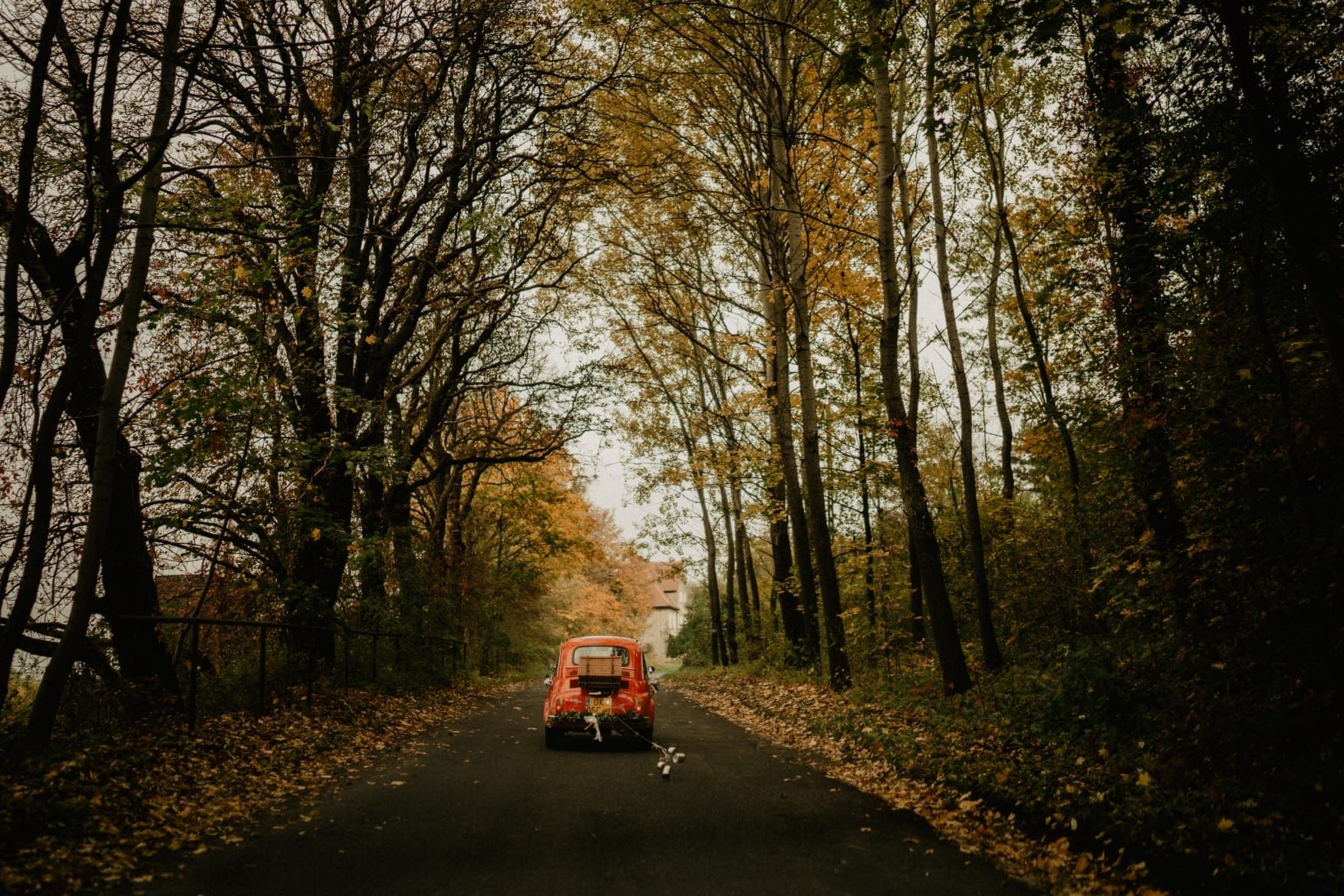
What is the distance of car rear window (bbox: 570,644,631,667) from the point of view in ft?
39.9

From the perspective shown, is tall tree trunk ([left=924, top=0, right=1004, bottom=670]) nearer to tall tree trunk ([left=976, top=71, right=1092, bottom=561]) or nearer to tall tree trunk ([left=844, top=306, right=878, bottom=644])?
tall tree trunk ([left=976, top=71, right=1092, bottom=561])

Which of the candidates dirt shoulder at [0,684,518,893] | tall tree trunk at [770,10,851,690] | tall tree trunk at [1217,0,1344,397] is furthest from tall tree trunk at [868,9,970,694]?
dirt shoulder at [0,684,518,893]

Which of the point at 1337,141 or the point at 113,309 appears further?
the point at 113,309

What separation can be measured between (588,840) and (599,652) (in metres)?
6.33

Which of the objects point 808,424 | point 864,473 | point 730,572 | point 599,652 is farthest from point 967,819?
point 730,572

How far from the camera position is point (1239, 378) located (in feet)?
22.9

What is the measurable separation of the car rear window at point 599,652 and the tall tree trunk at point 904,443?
452 centimetres

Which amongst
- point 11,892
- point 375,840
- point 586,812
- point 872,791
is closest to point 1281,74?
point 872,791

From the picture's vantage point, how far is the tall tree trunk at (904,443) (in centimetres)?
1163

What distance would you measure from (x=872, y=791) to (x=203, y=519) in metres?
9.05

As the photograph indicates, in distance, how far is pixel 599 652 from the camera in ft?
40.3

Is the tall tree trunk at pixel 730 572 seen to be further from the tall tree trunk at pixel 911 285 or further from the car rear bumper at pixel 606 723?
the car rear bumper at pixel 606 723

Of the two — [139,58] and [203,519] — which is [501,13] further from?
[203,519]

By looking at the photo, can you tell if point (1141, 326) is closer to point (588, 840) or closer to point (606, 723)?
point (588, 840)
